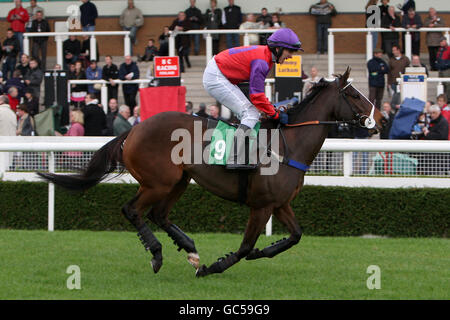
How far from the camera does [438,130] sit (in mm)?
9836

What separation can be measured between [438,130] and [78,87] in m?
6.88

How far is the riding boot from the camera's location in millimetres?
5922

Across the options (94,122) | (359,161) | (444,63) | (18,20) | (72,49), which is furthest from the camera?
(18,20)

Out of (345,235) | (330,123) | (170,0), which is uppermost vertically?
(170,0)

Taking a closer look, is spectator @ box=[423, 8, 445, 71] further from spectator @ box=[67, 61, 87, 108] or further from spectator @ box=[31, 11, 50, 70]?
spectator @ box=[31, 11, 50, 70]

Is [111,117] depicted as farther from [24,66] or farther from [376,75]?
[376,75]

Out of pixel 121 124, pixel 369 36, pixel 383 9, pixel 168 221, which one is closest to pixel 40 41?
pixel 121 124

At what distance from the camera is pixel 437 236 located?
8.10m

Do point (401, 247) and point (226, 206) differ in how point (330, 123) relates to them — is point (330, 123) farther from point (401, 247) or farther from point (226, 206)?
point (226, 206)

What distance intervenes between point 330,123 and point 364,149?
2.00m

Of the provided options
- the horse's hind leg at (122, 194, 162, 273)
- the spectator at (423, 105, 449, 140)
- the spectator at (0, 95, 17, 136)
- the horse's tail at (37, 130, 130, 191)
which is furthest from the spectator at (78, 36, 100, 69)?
the horse's hind leg at (122, 194, 162, 273)

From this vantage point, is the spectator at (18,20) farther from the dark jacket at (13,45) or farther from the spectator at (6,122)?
the spectator at (6,122)

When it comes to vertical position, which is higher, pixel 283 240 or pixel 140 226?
pixel 140 226
